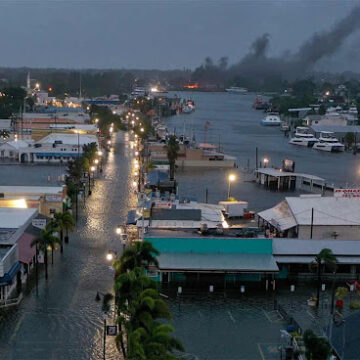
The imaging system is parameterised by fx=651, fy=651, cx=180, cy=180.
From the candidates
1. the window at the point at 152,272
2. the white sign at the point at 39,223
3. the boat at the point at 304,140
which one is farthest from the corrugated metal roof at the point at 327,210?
the boat at the point at 304,140

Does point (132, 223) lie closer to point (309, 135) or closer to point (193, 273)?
point (193, 273)

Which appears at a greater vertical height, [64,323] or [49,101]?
[49,101]

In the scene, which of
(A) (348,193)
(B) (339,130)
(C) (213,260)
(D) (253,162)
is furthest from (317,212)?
(B) (339,130)

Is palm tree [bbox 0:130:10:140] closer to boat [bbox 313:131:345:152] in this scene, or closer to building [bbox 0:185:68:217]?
building [bbox 0:185:68:217]

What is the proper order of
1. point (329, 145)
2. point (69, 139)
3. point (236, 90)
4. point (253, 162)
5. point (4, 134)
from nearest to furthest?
point (69, 139)
point (253, 162)
point (4, 134)
point (329, 145)
point (236, 90)

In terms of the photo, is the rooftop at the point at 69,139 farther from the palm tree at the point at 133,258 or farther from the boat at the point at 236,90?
the boat at the point at 236,90

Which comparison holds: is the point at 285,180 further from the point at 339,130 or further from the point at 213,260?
the point at 339,130

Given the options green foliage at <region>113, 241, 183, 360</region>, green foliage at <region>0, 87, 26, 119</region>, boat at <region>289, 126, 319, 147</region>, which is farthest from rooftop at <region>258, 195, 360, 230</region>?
green foliage at <region>0, 87, 26, 119</region>

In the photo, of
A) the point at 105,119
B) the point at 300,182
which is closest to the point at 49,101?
the point at 105,119
